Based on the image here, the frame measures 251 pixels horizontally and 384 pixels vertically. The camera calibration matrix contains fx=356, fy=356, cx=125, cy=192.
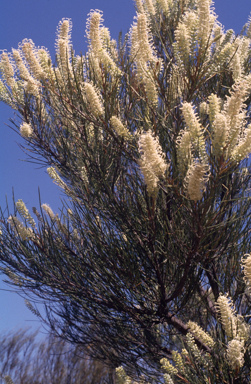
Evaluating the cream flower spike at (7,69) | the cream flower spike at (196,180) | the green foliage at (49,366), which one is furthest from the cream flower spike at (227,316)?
the green foliage at (49,366)

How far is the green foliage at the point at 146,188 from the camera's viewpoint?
1860 mm

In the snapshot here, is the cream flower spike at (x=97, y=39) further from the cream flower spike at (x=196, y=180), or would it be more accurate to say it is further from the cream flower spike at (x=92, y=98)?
the cream flower spike at (x=196, y=180)

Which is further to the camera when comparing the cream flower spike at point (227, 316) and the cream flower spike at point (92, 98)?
the cream flower spike at point (92, 98)

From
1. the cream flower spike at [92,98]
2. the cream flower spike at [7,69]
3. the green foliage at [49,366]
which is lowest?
the green foliage at [49,366]

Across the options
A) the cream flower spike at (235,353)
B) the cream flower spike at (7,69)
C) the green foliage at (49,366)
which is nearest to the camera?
the cream flower spike at (235,353)

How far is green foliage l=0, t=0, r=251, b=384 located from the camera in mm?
1860

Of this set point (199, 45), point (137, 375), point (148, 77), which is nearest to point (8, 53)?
point (148, 77)

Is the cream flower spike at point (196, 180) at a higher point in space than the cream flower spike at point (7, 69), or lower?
lower

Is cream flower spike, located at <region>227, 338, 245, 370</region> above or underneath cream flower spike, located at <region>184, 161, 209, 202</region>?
underneath

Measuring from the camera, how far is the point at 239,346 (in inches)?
68.5

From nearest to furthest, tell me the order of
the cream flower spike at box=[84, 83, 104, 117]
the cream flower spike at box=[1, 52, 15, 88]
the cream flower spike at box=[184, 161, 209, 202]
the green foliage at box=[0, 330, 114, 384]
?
the cream flower spike at box=[184, 161, 209, 202] < the cream flower spike at box=[84, 83, 104, 117] < the cream flower spike at box=[1, 52, 15, 88] < the green foliage at box=[0, 330, 114, 384]

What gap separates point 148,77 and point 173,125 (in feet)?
1.73

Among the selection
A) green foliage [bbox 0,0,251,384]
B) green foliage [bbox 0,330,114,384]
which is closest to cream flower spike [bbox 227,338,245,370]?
green foliage [bbox 0,0,251,384]

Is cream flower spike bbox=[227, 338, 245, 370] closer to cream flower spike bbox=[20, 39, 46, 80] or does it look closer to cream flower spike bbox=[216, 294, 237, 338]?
cream flower spike bbox=[216, 294, 237, 338]
